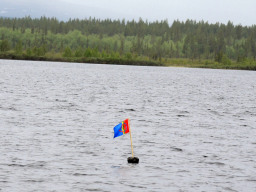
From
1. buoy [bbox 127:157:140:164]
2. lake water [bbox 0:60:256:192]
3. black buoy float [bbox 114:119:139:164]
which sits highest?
black buoy float [bbox 114:119:139:164]

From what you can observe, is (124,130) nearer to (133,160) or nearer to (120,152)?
(133,160)

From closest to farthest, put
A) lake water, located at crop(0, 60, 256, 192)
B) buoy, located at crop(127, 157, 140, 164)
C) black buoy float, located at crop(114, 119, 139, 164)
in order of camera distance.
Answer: lake water, located at crop(0, 60, 256, 192), black buoy float, located at crop(114, 119, 139, 164), buoy, located at crop(127, 157, 140, 164)

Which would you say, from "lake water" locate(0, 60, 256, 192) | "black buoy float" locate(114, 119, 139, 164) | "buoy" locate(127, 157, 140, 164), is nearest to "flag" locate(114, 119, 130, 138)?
"black buoy float" locate(114, 119, 139, 164)

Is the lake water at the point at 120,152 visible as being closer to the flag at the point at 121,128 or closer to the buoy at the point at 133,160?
the buoy at the point at 133,160

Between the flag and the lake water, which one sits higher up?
the flag

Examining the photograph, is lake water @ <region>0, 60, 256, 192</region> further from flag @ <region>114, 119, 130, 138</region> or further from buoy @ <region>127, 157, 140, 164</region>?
flag @ <region>114, 119, 130, 138</region>

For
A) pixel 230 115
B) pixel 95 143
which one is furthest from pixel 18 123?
pixel 230 115

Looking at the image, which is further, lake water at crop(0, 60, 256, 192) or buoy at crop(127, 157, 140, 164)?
buoy at crop(127, 157, 140, 164)

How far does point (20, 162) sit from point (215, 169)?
33.2 feet

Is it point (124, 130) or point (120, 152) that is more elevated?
point (124, 130)

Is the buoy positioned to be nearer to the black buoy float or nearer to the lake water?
the black buoy float

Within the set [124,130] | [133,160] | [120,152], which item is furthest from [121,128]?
[120,152]

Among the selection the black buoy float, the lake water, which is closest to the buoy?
the black buoy float

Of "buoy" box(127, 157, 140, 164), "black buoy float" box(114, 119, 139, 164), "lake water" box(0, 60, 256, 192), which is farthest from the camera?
"buoy" box(127, 157, 140, 164)
